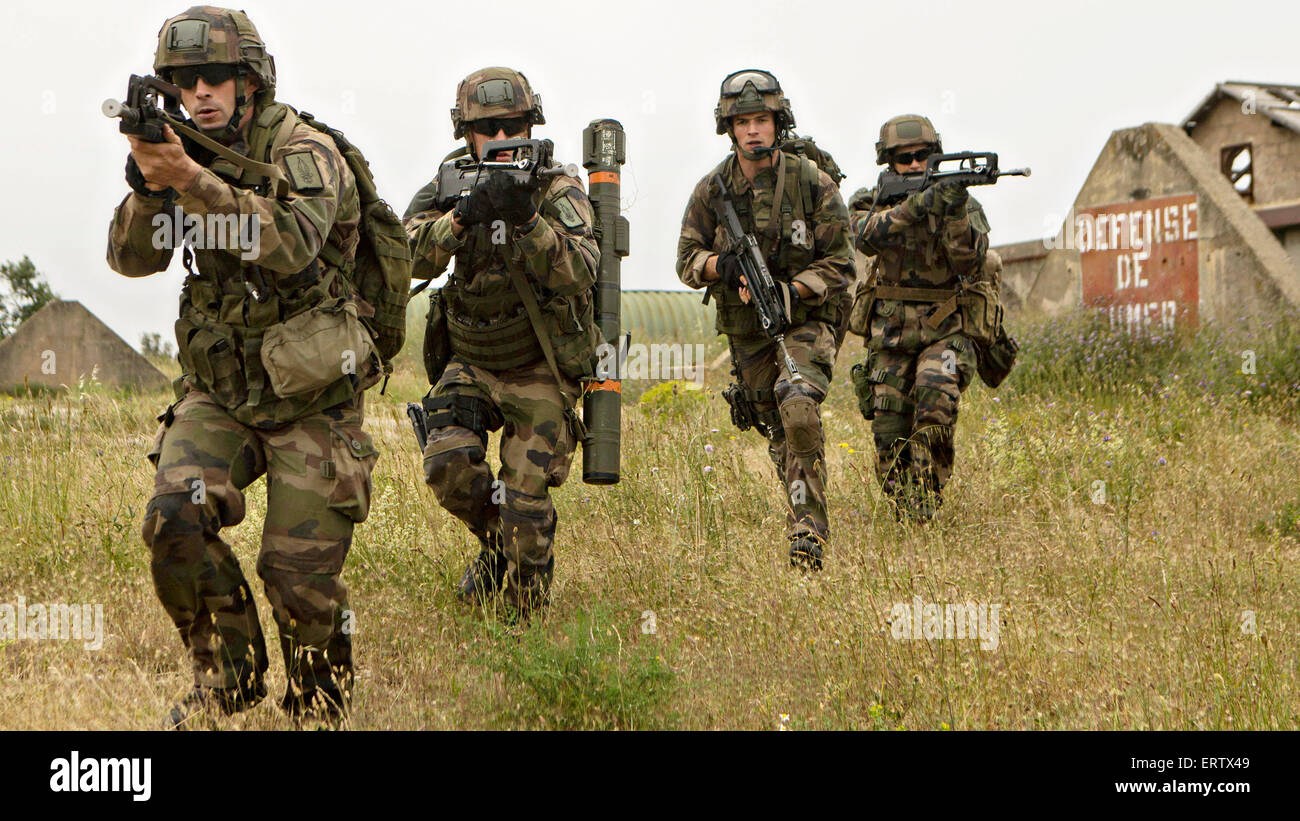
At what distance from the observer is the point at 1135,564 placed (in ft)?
18.2

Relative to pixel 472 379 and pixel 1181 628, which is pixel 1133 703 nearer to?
pixel 1181 628

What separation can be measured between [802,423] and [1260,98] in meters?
13.9

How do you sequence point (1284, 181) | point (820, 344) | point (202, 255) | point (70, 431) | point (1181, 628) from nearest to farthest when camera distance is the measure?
point (202, 255)
point (1181, 628)
point (820, 344)
point (70, 431)
point (1284, 181)

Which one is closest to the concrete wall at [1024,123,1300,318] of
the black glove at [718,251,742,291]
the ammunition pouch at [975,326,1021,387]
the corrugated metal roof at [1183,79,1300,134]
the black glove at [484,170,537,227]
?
the corrugated metal roof at [1183,79,1300,134]

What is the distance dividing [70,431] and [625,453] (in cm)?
348

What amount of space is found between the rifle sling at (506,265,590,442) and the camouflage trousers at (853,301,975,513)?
7.25ft

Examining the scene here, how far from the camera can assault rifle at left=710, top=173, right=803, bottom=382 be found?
6113 millimetres

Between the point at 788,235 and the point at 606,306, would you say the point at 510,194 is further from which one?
the point at 788,235

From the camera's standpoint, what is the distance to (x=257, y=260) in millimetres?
3635

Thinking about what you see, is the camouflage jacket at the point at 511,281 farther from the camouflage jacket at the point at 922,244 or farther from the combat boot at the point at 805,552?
the camouflage jacket at the point at 922,244

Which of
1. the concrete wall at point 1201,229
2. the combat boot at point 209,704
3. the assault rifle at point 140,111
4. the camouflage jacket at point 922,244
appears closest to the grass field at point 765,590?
the combat boot at point 209,704

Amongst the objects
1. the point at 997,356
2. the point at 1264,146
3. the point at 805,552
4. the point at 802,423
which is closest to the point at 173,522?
the point at 805,552

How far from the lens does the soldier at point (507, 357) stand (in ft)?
16.6

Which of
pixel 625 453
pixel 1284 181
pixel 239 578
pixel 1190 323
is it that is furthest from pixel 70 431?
pixel 1284 181
